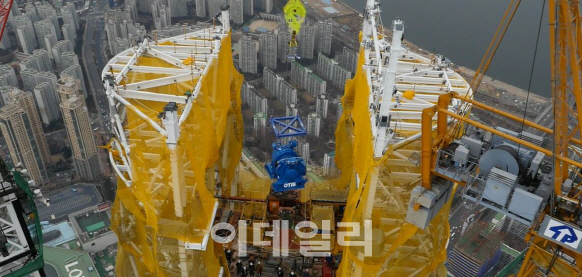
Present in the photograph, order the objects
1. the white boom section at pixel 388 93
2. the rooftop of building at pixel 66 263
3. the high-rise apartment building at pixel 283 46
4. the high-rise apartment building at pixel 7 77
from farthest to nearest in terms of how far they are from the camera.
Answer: the high-rise apartment building at pixel 283 46 → the high-rise apartment building at pixel 7 77 → the rooftop of building at pixel 66 263 → the white boom section at pixel 388 93

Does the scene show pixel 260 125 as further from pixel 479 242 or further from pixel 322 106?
pixel 479 242

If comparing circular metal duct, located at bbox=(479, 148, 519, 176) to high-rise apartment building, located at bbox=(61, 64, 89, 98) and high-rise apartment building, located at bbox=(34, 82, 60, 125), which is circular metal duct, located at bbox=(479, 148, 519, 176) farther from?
high-rise apartment building, located at bbox=(61, 64, 89, 98)

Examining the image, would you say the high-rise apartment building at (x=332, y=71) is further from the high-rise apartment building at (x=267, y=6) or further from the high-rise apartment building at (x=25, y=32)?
the high-rise apartment building at (x=25, y=32)

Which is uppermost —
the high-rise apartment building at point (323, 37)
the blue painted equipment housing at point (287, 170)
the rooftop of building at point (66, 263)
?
the blue painted equipment housing at point (287, 170)

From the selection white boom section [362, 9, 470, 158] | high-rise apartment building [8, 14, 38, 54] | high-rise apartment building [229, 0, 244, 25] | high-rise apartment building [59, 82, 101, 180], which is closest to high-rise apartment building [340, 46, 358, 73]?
high-rise apartment building [229, 0, 244, 25]

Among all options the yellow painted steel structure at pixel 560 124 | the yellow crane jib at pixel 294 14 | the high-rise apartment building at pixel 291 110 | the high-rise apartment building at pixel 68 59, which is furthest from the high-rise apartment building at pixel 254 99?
the yellow painted steel structure at pixel 560 124

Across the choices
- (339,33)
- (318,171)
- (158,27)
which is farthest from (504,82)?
(158,27)
